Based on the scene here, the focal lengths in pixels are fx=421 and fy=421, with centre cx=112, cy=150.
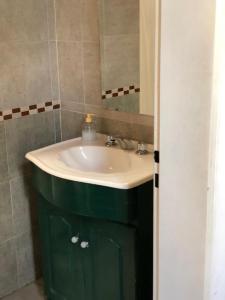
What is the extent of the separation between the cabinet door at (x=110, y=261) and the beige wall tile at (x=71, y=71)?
80cm

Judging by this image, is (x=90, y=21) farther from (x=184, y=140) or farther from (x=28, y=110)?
(x=184, y=140)

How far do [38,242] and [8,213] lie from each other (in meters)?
0.31

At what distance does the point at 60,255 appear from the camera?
2053 millimetres

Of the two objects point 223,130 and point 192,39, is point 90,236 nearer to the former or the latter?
point 223,130

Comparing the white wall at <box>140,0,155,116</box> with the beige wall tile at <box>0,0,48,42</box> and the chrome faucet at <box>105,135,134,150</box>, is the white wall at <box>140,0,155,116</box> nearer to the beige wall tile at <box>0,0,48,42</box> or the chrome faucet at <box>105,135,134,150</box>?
the chrome faucet at <box>105,135,134,150</box>

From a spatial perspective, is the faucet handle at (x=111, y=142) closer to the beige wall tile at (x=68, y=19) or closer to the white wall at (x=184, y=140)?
the beige wall tile at (x=68, y=19)

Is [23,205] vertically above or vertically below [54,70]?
below

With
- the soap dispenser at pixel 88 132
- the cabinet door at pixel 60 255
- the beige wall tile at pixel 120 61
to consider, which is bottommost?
the cabinet door at pixel 60 255

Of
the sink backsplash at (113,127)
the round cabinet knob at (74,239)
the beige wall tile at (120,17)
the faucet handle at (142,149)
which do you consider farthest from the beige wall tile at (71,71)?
the round cabinet knob at (74,239)

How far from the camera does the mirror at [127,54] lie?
6.25 feet

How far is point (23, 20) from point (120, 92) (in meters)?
0.62

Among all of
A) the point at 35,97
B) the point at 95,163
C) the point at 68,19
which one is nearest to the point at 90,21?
the point at 68,19

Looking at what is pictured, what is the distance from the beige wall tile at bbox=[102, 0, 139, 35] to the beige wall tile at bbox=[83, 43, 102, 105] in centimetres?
13

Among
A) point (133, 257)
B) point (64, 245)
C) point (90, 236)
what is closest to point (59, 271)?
point (64, 245)
